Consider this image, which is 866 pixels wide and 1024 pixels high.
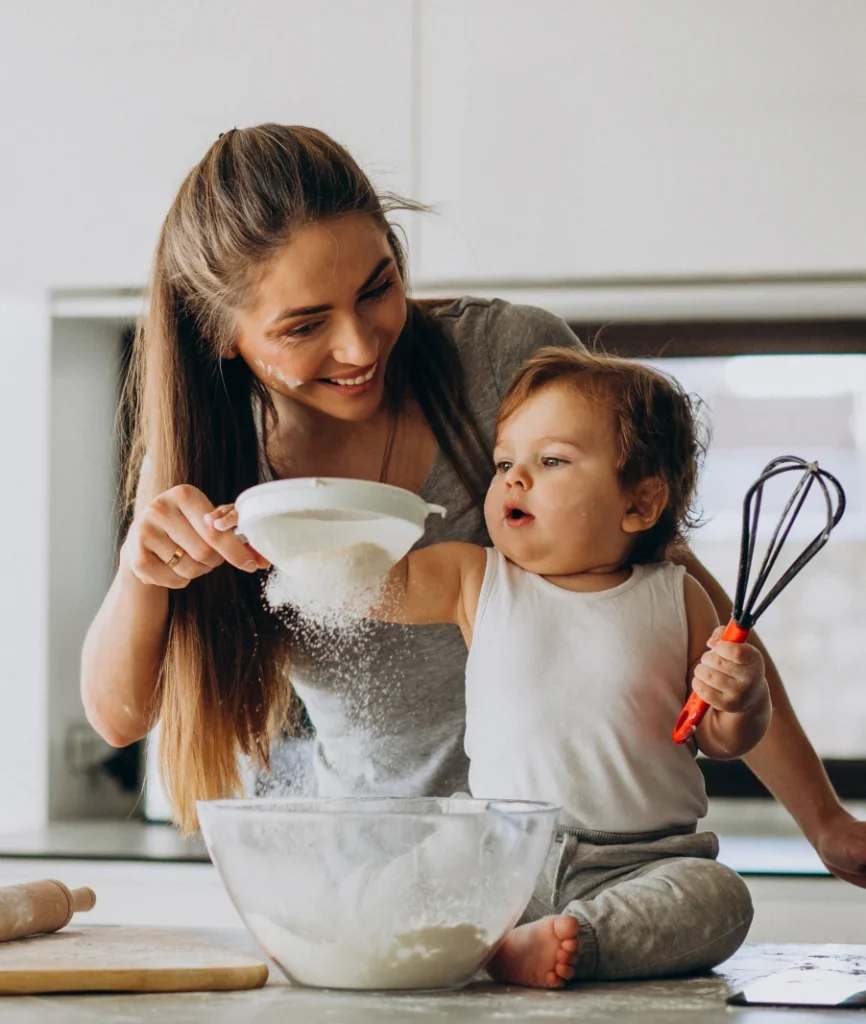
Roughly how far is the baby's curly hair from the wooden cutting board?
519 mm

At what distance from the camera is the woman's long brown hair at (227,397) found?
1173 mm

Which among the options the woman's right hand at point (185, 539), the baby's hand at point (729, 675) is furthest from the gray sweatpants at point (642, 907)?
the woman's right hand at point (185, 539)

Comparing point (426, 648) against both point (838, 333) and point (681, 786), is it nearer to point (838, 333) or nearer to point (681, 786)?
point (681, 786)

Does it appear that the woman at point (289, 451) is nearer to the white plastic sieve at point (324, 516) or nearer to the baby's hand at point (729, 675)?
the white plastic sieve at point (324, 516)

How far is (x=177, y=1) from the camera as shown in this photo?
2031 millimetres

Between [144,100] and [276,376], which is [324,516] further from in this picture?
[144,100]

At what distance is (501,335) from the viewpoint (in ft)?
4.50

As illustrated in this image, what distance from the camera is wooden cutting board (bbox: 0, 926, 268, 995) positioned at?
790mm

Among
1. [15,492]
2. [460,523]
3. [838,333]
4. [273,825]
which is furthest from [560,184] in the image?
[273,825]

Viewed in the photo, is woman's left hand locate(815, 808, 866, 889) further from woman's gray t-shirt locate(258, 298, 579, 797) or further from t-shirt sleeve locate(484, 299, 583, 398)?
t-shirt sleeve locate(484, 299, 583, 398)

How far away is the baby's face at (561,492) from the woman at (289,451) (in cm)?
15

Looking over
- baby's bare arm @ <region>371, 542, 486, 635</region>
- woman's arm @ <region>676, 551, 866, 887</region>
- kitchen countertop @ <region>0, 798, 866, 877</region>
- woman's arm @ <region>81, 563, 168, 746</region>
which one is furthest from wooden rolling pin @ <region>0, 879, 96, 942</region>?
kitchen countertop @ <region>0, 798, 866, 877</region>

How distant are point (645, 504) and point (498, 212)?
0.90 meters

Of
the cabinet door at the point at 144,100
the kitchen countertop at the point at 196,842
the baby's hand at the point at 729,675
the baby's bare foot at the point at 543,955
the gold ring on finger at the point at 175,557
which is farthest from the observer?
the cabinet door at the point at 144,100
